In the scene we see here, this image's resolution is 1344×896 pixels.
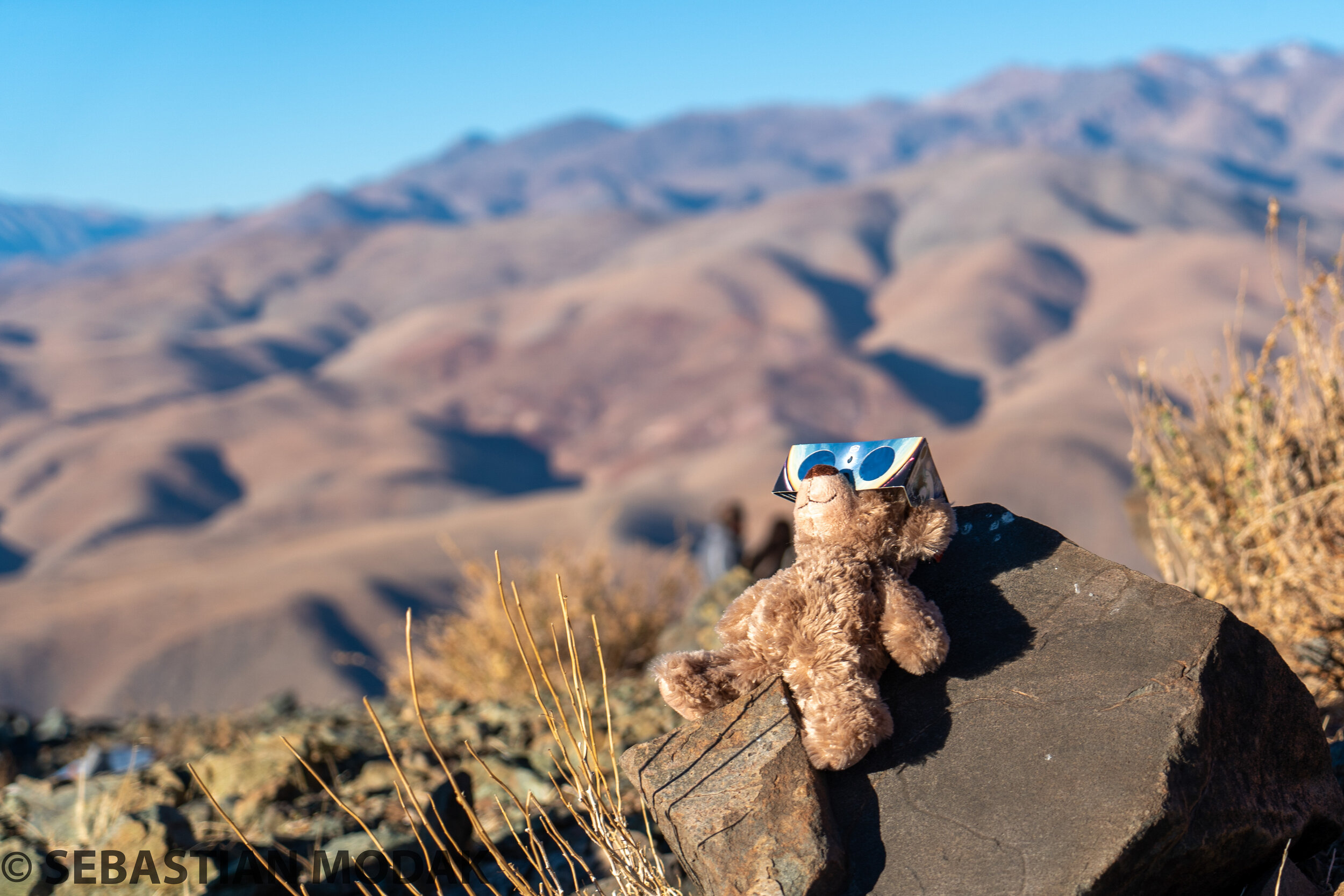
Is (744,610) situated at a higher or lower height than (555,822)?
higher

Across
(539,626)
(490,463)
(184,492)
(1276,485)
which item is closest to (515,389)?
(490,463)

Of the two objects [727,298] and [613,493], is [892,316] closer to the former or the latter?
[727,298]

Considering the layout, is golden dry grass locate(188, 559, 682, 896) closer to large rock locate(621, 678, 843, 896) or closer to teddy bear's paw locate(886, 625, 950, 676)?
large rock locate(621, 678, 843, 896)

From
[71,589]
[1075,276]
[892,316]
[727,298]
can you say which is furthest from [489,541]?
[1075,276]

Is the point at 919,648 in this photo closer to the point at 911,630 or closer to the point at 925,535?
the point at 911,630

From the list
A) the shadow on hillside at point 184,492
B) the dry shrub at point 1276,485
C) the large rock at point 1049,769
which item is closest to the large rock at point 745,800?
the large rock at point 1049,769
